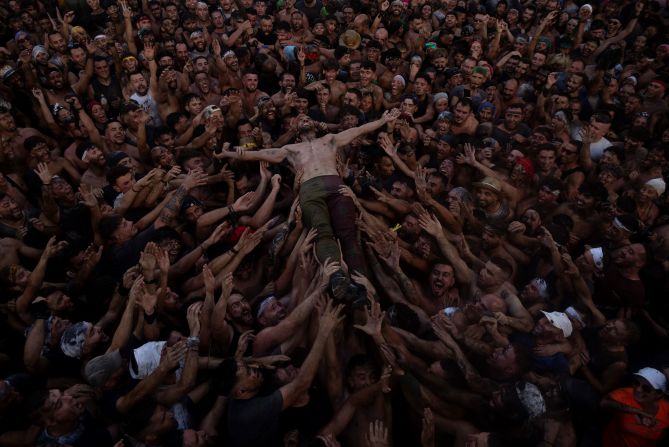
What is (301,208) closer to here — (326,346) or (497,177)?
(326,346)

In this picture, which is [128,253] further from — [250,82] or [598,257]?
[598,257]

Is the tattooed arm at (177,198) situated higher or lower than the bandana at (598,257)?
higher

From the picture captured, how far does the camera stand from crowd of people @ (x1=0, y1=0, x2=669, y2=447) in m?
3.44

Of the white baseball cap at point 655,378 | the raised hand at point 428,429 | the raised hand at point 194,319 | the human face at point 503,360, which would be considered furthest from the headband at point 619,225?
the raised hand at point 194,319

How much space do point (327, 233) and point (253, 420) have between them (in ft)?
7.86

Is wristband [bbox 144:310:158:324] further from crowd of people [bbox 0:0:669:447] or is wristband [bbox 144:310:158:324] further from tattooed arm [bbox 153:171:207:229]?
tattooed arm [bbox 153:171:207:229]

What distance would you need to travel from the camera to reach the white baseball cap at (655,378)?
131 inches

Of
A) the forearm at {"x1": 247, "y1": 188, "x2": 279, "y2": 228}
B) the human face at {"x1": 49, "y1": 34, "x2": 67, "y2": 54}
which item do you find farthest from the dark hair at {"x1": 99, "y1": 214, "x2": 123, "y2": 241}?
the human face at {"x1": 49, "y1": 34, "x2": 67, "y2": 54}

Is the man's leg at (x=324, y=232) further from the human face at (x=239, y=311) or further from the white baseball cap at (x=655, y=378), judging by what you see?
the white baseball cap at (x=655, y=378)

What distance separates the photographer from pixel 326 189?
5520 mm

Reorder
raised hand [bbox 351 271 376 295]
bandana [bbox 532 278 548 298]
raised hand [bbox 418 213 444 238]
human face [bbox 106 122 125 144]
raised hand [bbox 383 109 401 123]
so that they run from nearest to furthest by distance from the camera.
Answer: raised hand [bbox 351 271 376 295] < bandana [bbox 532 278 548 298] < raised hand [bbox 418 213 444 238] < human face [bbox 106 122 125 144] < raised hand [bbox 383 109 401 123]

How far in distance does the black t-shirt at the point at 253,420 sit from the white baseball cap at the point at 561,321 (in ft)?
8.66

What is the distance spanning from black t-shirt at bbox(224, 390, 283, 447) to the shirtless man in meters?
1.14

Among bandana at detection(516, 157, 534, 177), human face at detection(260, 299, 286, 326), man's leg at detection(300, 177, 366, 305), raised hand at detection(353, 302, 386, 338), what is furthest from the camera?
bandana at detection(516, 157, 534, 177)
